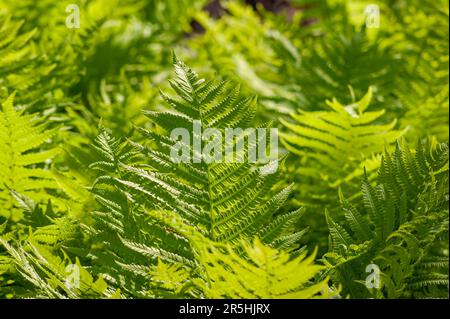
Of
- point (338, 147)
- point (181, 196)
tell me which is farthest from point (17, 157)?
point (338, 147)

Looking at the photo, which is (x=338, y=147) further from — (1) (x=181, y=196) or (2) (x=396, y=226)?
(1) (x=181, y=196)

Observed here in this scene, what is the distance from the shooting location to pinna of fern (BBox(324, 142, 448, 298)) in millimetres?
704

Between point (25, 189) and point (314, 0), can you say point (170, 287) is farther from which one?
point (314, 0)

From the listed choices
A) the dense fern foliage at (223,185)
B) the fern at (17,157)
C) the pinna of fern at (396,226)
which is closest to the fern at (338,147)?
the dense fern foliage at (223,185)

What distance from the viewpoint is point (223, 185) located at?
739 mm

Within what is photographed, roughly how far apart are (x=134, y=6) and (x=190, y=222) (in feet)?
3.28

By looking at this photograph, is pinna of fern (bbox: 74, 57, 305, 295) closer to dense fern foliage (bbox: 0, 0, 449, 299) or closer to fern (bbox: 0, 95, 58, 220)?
dense fern foliage (bbox: 0, 0, 449, 299)

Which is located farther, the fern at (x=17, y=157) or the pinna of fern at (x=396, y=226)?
the fern at (x=17, y=157)

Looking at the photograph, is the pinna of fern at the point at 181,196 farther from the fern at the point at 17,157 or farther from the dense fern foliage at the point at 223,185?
the fern at the point at 17,157

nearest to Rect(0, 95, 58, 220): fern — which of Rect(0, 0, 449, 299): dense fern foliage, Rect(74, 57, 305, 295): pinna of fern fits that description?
Rect(0, 0, 449, 299): dense fern foliage

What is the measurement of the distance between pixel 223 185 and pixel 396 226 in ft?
0.71

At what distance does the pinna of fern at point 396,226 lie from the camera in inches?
27.7

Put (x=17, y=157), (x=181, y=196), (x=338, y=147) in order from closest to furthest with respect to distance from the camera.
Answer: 1. (x=181, y=196)
2. (x=17, y=157)
3. (x=338, y=147)
